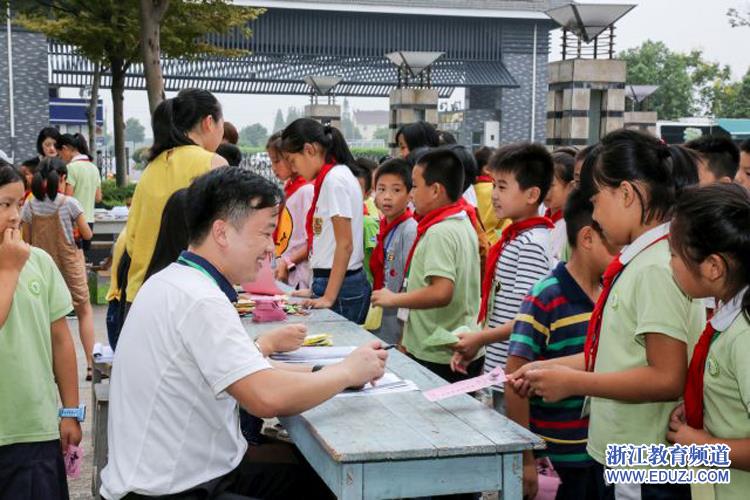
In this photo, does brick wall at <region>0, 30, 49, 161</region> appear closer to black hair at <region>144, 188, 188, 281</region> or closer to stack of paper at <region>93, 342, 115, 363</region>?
stack of paper at <region>93, 342, 115, 363</region>

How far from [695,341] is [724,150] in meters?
2.88

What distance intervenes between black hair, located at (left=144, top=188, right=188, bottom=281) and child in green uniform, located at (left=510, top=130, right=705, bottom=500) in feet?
4.26

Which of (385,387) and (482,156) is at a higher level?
(482,156)

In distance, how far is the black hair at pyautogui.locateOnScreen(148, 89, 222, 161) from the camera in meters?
4.12

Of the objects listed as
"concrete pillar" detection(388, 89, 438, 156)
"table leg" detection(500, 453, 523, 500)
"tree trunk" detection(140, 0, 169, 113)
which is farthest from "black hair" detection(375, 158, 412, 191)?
"concrete pillar" detection(388, 89, 438, 156)

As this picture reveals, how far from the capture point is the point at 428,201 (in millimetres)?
3975

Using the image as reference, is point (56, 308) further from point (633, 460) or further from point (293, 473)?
point (633, 460)

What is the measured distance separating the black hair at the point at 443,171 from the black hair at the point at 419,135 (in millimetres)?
1966

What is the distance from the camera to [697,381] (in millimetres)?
2186

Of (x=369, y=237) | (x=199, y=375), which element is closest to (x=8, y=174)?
(x=199, y=375)

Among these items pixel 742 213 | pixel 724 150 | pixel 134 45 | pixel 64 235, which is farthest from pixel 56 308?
pixel 134 45

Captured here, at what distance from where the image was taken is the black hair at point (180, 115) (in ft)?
13.5

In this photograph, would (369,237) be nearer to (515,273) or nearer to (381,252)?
(381,252)

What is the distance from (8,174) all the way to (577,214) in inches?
70.3
